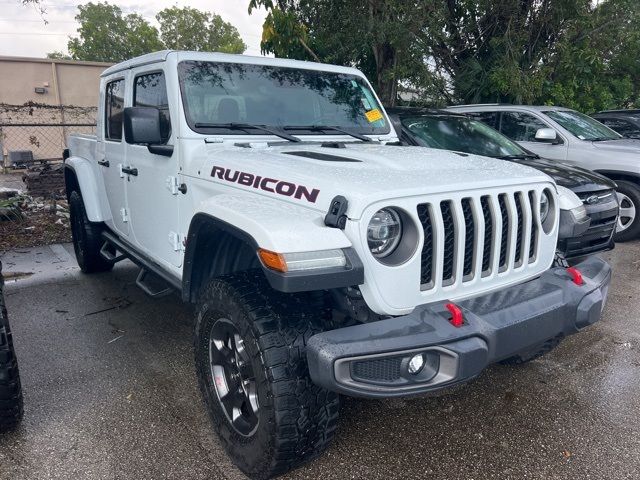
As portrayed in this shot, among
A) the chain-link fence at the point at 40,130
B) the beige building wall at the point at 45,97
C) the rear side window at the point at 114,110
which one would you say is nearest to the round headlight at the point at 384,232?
the rear side window at the point at 114,110

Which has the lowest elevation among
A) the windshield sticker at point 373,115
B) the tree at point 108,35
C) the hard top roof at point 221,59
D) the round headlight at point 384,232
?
the round headlight at point 384,232

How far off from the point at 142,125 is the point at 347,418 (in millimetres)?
1973

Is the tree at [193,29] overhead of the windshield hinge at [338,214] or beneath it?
overhead

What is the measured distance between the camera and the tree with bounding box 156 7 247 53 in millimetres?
49172

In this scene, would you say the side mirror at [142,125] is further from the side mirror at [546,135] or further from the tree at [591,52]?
the tree at [591,52]

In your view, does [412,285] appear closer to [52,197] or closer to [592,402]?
[592,402]

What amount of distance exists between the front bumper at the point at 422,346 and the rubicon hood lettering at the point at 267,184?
0.60 meters

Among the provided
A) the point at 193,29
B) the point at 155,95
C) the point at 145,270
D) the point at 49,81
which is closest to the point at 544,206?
the point at 155,95

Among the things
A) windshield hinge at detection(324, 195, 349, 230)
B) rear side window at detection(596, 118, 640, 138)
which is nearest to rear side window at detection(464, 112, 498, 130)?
rear side window at detection(596, 118, 640, 138)

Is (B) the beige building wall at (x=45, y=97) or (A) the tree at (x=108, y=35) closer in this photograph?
(B) the beige building wall at (x=45, y=97)

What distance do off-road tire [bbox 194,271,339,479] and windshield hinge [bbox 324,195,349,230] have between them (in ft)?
1.24

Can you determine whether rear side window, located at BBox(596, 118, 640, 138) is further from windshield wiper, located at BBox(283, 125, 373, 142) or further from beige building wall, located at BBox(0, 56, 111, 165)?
beige building wall, located at BBox(0, 56, 111, 165)

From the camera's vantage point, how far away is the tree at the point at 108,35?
157ft

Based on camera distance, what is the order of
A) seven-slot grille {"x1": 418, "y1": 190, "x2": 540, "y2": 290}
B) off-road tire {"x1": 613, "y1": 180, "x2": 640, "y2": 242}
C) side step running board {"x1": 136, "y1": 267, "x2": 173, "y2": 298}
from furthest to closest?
off-road tire {"x1": 613, "y1": 180, "x2": 640, "y2": 242}
side step running board {"x1": 136, "y1": 267, "x2": 173, "y2": 298}
seven-slot grille {"x1": 418, "y1": 190, "x2": 540, "y2": 290}
